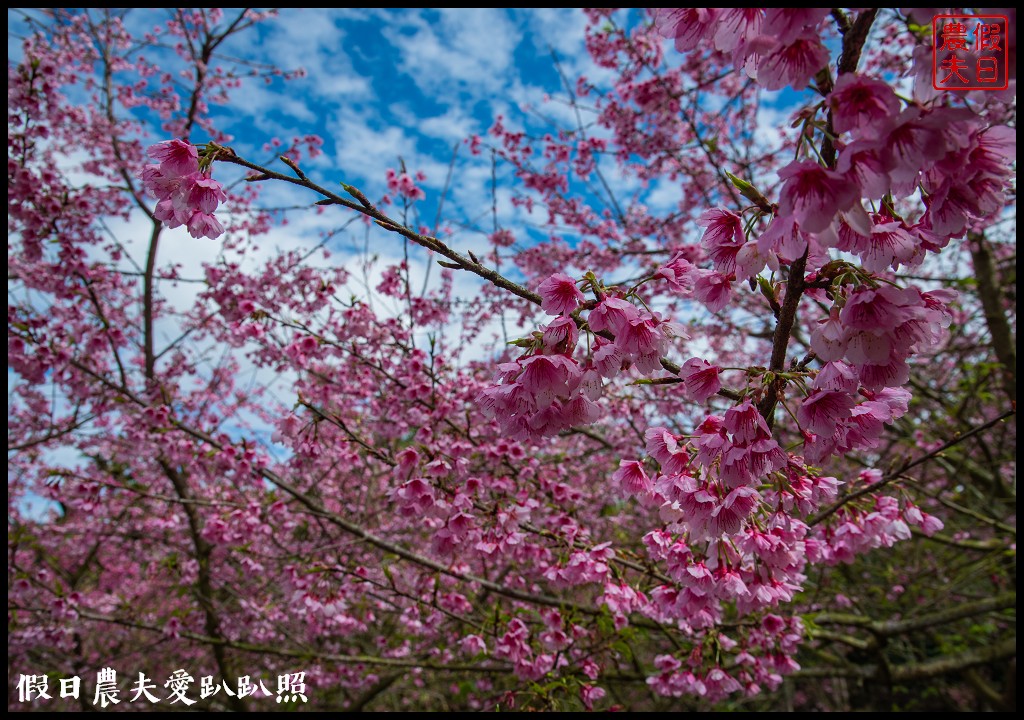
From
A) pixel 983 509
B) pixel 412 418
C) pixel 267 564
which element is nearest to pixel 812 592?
pixel 983 509

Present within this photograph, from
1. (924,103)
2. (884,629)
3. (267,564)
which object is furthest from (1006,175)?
(267,564)

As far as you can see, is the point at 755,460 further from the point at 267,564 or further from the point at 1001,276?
the point at 1001,276

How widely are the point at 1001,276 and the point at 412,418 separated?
8451mm

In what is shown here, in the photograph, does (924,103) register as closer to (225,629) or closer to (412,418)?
(412,418)

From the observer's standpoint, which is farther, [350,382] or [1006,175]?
[350,382]

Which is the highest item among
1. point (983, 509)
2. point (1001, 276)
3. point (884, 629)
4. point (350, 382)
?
point (1001, 276)

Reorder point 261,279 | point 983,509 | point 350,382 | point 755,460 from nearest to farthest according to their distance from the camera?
point 755,460 → point 983,509 → point 350,382 → point 261,279

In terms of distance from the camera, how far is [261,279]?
20.1 ft

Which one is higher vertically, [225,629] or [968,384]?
[968,384]

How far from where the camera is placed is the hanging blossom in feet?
4.87

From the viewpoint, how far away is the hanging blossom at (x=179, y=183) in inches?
58.5

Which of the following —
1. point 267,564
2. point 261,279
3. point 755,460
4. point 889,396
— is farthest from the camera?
point 267,564

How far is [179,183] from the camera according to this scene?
1.52 m

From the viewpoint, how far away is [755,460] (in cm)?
137
